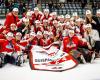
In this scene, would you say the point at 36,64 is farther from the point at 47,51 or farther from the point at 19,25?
the point at 19,25

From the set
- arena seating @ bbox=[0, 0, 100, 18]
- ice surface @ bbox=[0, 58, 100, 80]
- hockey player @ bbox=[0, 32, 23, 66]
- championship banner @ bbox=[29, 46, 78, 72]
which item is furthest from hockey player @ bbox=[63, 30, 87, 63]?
arena seating @ bbox=[0, 0, 100, 18]

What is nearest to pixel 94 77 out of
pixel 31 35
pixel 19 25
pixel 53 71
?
pixel 53 71

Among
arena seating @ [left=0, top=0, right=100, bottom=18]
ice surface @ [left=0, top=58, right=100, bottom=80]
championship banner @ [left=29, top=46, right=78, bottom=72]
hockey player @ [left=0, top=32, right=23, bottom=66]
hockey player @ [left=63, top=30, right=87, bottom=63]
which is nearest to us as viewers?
ice surface @ [left=0, top=58, right=100, bottom=80]

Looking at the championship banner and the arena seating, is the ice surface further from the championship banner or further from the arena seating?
the arena seating

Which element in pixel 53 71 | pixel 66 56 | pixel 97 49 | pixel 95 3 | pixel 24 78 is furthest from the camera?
pixel 95 3

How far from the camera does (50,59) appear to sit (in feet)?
25.0

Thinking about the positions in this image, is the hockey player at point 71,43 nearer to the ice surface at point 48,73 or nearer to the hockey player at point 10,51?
the ice surface at point 48,73

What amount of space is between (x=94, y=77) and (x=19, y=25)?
330cm

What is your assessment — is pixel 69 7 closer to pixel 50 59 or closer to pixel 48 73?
Answer: pixel 50 59

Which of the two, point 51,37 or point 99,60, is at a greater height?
point 51,37

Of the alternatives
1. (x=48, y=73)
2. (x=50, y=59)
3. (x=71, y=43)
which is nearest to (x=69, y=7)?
(x=71, y=43)

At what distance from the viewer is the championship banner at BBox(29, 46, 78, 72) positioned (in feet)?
23.8

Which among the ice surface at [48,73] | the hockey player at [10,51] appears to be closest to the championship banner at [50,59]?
the ice surface at [48,73]

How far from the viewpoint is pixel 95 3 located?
52.7 ft
